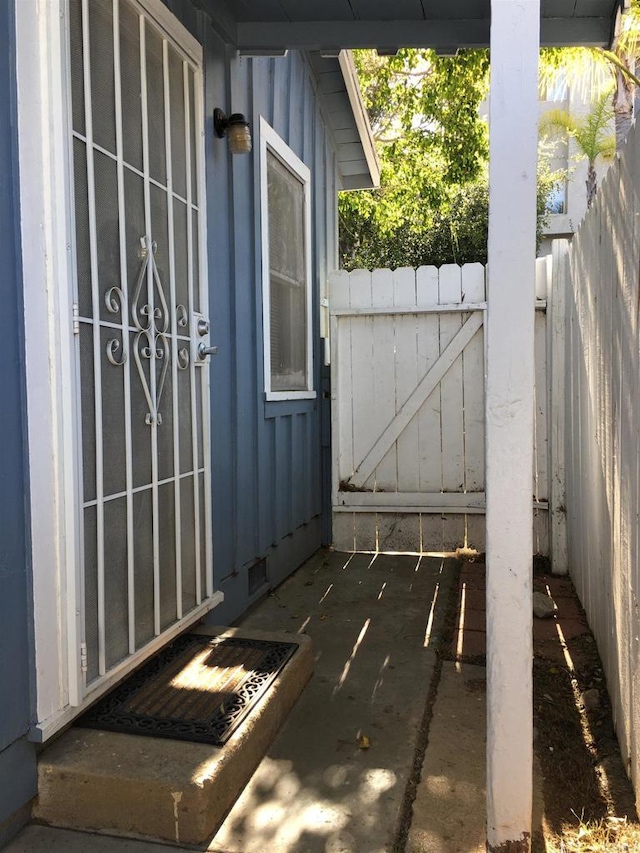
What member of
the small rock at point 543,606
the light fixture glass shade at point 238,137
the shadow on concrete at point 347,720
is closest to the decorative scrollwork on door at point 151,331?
the light fixture glass shade at point 238,137

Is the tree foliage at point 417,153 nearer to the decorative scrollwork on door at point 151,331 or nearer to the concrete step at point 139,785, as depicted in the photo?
the decorative scrollwork on door at point 151,331

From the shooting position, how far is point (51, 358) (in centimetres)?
209

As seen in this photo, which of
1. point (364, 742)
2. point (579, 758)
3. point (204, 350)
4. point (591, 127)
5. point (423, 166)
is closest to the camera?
point (579, 758)

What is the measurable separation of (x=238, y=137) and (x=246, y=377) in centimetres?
123

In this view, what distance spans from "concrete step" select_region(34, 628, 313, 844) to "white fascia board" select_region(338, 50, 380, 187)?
15.4 feet

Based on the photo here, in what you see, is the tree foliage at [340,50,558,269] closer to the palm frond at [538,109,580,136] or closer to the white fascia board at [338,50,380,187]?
the palm frond at [538,109,580,136]

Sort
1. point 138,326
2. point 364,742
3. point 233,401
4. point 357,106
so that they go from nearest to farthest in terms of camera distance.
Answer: point 364,742 < point 138,326 < point 233,401 < point 357,106

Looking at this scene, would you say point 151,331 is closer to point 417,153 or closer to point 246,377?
point 246,377

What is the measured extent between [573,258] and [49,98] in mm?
2925

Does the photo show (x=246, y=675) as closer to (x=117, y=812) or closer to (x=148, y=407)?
(x=117, y=812)

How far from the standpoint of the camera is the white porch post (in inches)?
68.3

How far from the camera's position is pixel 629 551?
2197mm

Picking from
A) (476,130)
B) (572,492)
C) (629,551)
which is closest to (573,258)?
(572,492)

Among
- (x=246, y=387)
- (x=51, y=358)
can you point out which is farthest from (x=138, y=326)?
(x=246, y=387)
